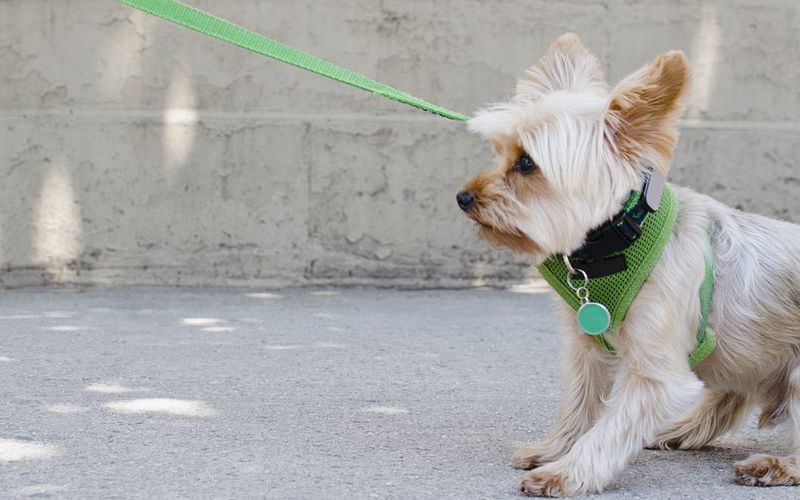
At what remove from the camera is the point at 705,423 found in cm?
460

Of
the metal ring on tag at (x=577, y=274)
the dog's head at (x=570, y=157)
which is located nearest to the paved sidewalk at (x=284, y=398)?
the metal ring on tag at (x=577, y=274)

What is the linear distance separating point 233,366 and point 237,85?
3.08 m

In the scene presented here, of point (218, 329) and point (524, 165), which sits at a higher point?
point (524, 165)

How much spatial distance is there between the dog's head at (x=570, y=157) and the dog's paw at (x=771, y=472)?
105cm

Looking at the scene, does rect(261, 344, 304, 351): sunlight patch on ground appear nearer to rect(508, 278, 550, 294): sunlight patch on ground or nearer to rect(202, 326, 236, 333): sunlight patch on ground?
rect(202, 326, 236, 333): sunlight patch on ground

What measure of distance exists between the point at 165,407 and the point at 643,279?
2.20 metres

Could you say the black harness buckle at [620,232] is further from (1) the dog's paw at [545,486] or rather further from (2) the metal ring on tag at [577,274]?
(1) the dog's paw at [545,486]

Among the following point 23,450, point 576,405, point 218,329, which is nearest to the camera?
point 23,450

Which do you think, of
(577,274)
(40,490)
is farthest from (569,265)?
(40,490)

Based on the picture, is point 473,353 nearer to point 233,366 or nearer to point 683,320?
point 233,366

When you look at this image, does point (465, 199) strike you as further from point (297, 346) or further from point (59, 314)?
point (59, 314)

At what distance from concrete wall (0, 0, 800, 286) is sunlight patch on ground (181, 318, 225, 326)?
1187 millimetres

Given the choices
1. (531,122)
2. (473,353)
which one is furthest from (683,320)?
(473,353)

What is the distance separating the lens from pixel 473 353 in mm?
6414
